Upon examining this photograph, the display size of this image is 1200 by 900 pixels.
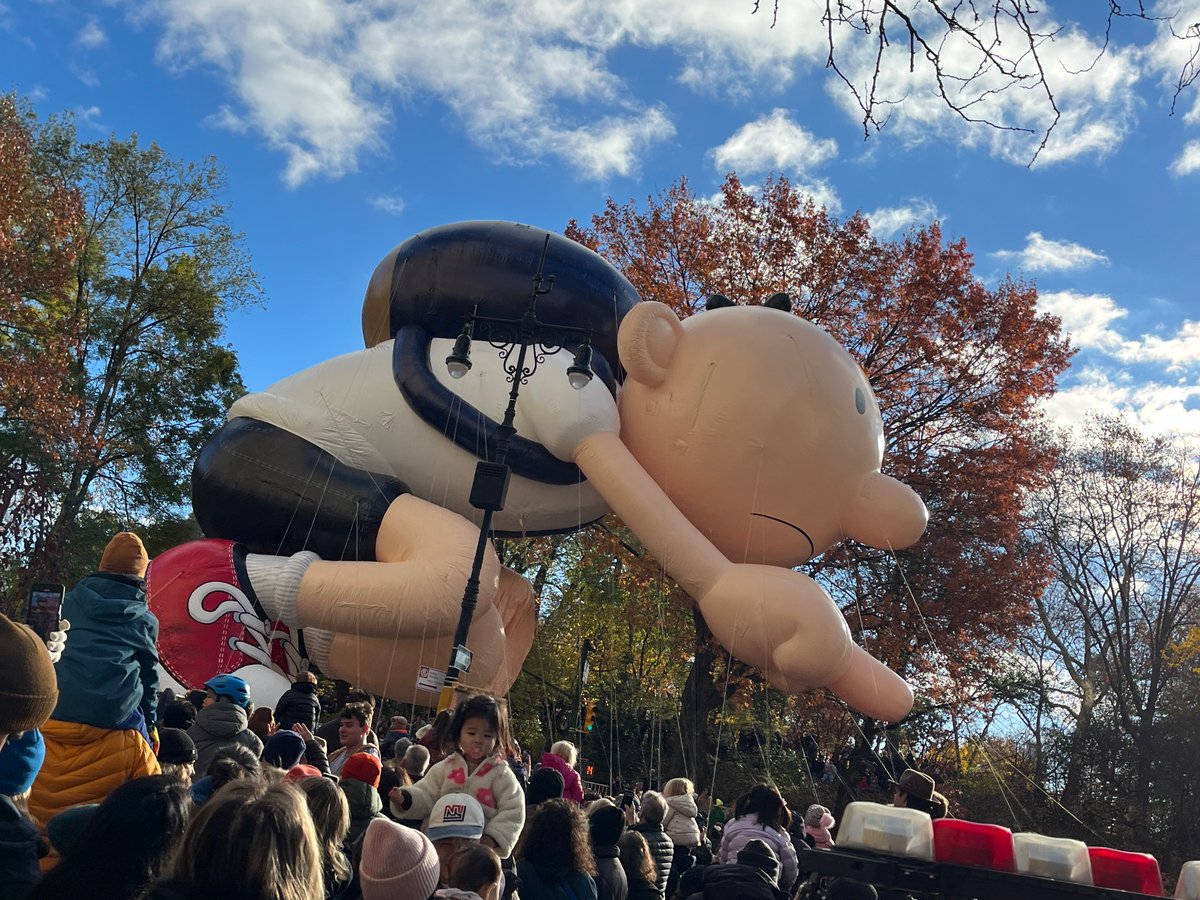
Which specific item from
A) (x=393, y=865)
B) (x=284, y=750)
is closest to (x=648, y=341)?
(x=284, y=750)

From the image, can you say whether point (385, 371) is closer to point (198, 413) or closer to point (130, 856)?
point (130, 856)

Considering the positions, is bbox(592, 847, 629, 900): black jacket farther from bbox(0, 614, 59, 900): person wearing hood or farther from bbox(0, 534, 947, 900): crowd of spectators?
bbox(0, 614, 59, 900): person wearing hood

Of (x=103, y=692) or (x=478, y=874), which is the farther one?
(x=103, y=692)

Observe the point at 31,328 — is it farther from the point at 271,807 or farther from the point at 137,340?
the point at 271,807


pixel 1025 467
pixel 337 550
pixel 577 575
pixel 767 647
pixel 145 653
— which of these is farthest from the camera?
pixel 577 575

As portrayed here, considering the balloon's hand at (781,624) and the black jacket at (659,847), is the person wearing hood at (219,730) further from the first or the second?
the balloon's hand at (781,624)

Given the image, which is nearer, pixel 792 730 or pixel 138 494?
pixel 138 494

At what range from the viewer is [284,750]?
4328 mm

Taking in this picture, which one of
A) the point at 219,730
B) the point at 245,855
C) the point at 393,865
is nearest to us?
the point at 245,855

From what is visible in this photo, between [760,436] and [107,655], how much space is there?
5104 mm

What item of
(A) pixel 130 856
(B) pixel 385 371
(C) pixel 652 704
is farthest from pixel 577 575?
(A) pixel 130 856

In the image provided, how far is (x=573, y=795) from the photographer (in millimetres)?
5797

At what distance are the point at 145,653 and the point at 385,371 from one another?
4639 mm

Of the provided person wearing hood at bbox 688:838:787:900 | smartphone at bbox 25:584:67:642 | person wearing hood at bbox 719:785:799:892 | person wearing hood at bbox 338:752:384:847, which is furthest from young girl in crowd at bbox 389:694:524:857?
smartphone at bbox 25:584:67:642
